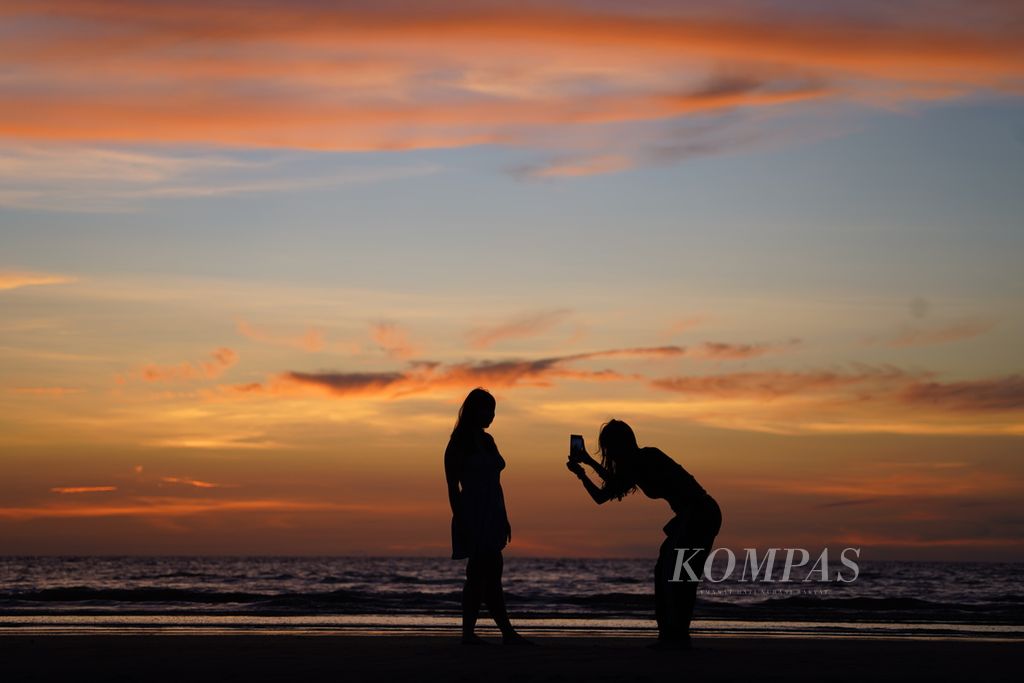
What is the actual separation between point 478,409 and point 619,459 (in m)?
1.33

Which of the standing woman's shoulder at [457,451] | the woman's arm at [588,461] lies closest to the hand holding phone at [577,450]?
the woman's arm at [588,461]

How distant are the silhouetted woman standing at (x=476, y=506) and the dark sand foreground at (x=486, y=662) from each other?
43 centimetres

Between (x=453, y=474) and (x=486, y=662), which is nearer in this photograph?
(x=486, y=662)

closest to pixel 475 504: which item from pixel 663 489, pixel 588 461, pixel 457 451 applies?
pixel 457 451

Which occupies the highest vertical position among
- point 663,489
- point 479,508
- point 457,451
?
point 457,451

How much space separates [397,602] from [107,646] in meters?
16.5

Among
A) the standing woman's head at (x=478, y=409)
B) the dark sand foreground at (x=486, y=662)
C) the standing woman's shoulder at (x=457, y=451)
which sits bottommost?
the dark sand foreground at (x=486, y=662)

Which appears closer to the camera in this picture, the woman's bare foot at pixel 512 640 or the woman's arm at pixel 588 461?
the woman's arm at pixel 588 461

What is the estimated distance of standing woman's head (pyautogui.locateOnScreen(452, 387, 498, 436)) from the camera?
30.6ft

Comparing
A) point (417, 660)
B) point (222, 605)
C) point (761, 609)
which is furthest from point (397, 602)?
point (417, 660)

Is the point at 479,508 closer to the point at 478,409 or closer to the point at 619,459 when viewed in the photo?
the point at 478,409

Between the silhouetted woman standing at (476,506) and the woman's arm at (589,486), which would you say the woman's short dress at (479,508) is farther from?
the woman's arm at (589,486)

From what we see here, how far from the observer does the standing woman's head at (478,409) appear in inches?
367

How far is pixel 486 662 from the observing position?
27.0 feet
